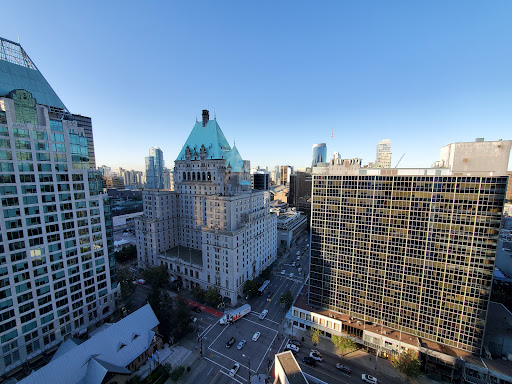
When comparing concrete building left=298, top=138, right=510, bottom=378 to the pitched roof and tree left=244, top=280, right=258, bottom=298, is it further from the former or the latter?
the pitched roof

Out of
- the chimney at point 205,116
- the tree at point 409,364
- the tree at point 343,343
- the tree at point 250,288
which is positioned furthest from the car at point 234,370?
the chimney at point 205,116

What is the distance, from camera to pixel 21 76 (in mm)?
60562

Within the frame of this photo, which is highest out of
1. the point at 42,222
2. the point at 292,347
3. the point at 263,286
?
the point at 42,222

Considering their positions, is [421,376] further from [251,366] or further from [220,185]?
[220,185]

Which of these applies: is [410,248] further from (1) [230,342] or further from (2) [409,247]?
(1) [230,342]

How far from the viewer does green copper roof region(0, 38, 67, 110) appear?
189ft

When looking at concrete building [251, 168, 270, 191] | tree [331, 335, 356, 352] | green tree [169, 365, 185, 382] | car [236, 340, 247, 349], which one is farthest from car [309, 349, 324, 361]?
concrete building [251, 168, 270, 191]

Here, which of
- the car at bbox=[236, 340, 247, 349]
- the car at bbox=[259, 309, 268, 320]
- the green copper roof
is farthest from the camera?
the car at bbox=[259, 309, 268, 320]

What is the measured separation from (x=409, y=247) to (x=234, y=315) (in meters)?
58.2

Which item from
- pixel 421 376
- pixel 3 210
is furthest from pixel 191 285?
pixel 421 376

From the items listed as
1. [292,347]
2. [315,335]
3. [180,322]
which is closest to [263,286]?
[292,347]

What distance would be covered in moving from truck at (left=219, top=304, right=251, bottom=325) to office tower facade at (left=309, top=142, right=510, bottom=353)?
77.2ft

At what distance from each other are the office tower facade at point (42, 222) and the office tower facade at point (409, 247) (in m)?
70.2

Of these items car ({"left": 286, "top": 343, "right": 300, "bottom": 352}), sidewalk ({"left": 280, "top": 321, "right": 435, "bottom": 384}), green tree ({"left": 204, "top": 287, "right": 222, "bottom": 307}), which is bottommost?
sidewalk ({"left": 280, "top": 321, "right": 435, "bottom": 384})
